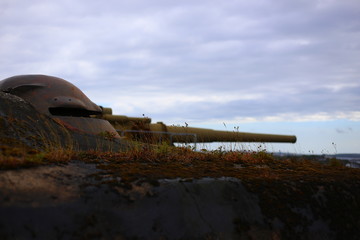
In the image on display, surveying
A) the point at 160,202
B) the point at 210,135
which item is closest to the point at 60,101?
the point at 160,202

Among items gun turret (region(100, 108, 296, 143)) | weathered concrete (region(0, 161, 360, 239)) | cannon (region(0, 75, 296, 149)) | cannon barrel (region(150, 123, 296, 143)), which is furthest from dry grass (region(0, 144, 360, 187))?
cannon barrel (region(150, 123, 296, 143))

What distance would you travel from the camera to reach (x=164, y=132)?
12211mm

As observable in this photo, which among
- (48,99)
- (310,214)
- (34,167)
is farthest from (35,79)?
(310,214)

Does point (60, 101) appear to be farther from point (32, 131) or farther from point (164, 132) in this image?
point (164, 132)

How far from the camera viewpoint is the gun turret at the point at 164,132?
13039 mm

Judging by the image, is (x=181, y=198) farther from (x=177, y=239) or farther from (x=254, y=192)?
(x=254, y=192)

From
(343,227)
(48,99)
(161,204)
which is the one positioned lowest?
(343,227)

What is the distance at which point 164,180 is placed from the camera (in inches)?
152

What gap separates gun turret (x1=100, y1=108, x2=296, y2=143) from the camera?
42.8 feet

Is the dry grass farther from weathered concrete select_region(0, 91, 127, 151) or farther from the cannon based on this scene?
the cannon

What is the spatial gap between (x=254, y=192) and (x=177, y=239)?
3.93ft

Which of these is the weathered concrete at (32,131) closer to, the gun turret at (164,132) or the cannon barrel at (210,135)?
the gun turret at (164,132)

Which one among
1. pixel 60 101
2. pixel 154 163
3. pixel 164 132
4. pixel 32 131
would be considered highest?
pixel 60 101

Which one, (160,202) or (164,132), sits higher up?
(164,132)
